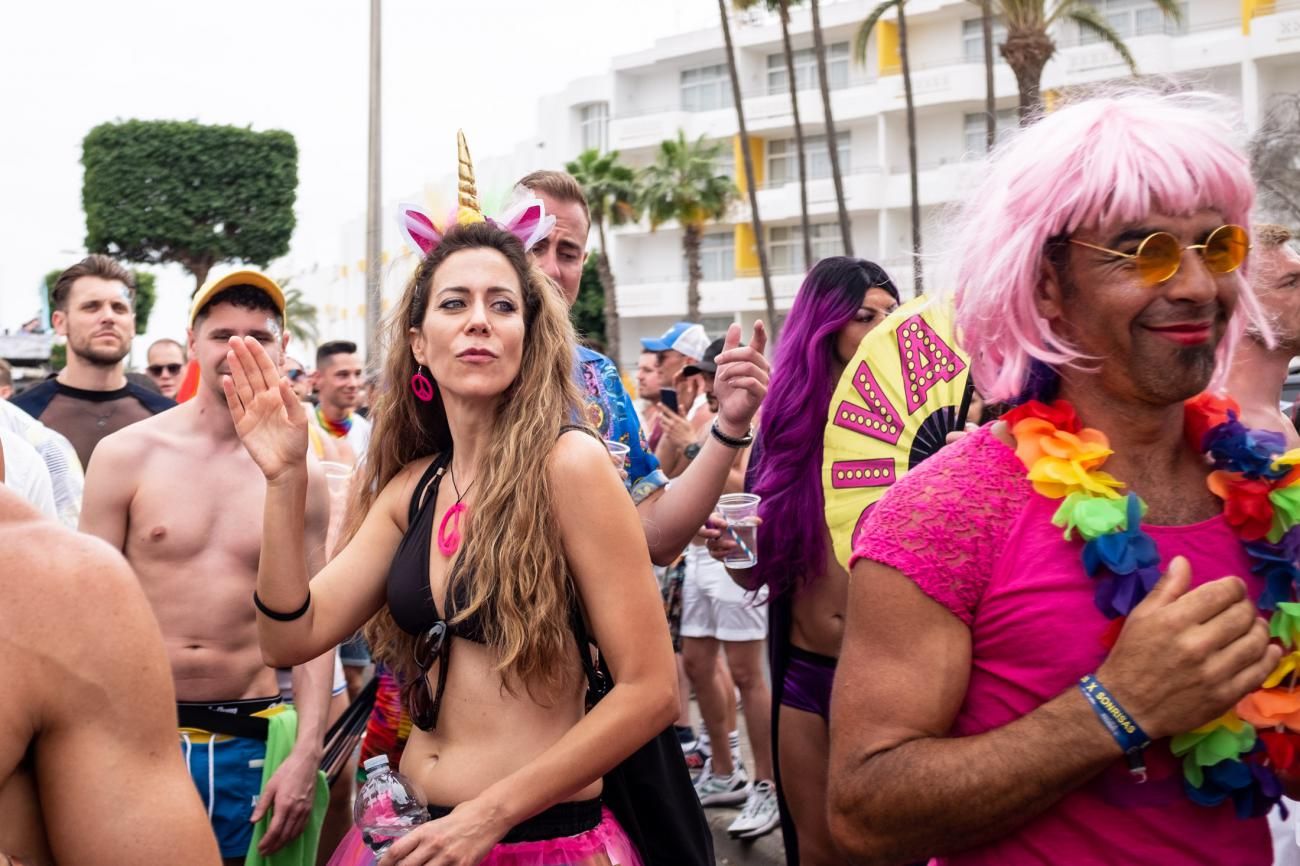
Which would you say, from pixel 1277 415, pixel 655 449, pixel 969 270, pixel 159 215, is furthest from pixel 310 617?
pixel 159 215

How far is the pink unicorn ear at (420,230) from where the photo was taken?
3.19 metres

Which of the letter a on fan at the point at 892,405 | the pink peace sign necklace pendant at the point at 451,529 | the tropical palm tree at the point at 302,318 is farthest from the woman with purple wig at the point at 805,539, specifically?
the tropical palm tree at the point at 302,318

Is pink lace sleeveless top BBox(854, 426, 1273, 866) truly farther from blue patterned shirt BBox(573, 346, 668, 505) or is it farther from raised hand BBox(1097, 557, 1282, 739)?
blue patterned shirt BBox(573, 346, 668, 505)

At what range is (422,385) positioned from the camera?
10.3ft

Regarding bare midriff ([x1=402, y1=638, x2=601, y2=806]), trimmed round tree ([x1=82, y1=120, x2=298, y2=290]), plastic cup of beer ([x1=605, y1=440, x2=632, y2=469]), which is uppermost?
trimmed round tree ([x1=82, y1=120, x2=298, y2=290])

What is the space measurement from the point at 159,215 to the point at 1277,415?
42252 mm

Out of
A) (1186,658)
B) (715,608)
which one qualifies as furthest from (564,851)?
(715,608)

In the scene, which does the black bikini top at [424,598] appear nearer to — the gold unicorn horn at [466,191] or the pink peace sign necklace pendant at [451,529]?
the pink peace sign necklace pendant at [451,529]

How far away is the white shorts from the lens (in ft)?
22.1

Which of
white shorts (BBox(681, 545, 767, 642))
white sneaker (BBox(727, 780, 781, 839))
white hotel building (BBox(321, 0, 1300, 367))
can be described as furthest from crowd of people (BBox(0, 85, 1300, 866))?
white hotel building (BBox(321, 0, 1300, 367))

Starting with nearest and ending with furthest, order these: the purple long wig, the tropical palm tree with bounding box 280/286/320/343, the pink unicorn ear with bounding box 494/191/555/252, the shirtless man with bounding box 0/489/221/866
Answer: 1. the shirtless man with bounding box 0/489/221/866
2. the pink unicorn ear with bounding box 494/191/555/252
3. the purple long wig
4. the tropical palm tree with bounding box 280/286/320/343

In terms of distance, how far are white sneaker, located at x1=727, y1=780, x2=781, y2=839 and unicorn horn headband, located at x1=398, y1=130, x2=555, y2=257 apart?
339 centimetres

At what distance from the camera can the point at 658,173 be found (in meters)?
39.1

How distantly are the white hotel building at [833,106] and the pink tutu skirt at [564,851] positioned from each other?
33933mm
